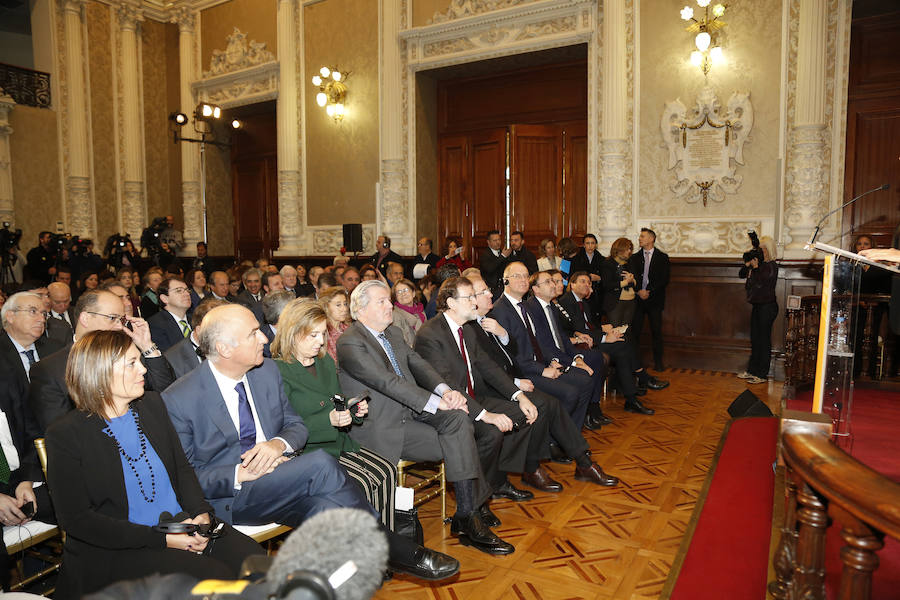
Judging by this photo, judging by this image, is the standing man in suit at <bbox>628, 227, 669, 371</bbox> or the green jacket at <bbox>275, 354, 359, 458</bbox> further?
the standing man in suit at <bbox>628, 227, 669, 371</bbox>

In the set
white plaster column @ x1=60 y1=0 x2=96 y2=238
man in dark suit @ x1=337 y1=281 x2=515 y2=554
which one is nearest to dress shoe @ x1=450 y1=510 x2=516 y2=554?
man in dark suit @ x1=337 y1=281 x2=515 y2=554

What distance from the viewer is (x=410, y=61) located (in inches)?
344

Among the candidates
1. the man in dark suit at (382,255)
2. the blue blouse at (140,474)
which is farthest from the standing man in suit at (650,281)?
the blue blouse at (140,474)

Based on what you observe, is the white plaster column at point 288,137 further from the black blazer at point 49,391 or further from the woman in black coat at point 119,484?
the woman in black coat at point 119,484

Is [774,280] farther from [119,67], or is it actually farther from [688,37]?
[119,67]

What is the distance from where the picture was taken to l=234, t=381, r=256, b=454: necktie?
232cm

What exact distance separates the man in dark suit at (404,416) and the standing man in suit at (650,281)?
13.6 ft

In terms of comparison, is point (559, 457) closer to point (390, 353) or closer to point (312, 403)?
point (390, 353)

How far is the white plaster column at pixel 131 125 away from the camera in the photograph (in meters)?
11.2

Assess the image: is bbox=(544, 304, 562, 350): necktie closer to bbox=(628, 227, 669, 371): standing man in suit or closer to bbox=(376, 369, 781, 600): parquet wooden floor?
bbox=(376, 369, 781, 600): parquet wooden floor

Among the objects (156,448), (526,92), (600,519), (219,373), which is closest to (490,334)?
(600,519)

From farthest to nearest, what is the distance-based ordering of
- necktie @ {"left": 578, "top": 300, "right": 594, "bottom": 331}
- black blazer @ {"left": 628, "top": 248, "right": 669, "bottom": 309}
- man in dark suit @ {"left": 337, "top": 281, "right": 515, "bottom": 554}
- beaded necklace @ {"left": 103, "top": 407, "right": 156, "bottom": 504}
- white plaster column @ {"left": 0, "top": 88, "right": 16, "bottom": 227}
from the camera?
white plaster column @ {"left": 0, "top": 88, "right": 16, "bottom": 227}, black blazer @ {"left": 628, "top": 248, "right": 669, "bottom": 309}, necktie @ {"left": 578, "top": 300, "right": 594, "bottom": 331}, man in dark suit @ {"left": 337, "top": 281, "right": 515, "bottom": 554}, beaded necklace @ {"left": 103, "top": 407, "right": 156, "bottom": 504}

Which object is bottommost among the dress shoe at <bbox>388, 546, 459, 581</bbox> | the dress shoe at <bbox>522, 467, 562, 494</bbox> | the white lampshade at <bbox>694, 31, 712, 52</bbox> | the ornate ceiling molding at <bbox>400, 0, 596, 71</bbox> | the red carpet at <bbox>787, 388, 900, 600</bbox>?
the dress shoe at <bbox>522, 467, 562, 494</bbox>

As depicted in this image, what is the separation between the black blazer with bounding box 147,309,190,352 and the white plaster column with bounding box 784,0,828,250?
6.13m
